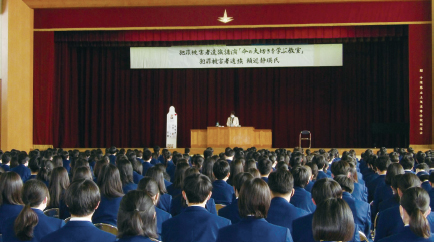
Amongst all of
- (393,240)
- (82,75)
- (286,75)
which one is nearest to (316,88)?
(286,75)

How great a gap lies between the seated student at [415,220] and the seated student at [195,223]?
0.81 metres

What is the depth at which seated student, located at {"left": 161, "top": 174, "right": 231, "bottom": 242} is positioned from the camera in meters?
2.38

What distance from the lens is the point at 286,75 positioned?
15.2 meters

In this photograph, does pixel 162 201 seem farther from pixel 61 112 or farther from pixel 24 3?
pixel 61 112

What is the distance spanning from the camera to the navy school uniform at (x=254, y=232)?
2.07 m

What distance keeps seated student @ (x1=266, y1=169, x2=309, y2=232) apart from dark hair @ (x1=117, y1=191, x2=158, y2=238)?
3.33 ft

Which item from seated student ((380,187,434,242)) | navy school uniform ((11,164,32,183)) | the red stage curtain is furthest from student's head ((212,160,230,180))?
the red stage curtain

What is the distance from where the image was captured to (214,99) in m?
15.5

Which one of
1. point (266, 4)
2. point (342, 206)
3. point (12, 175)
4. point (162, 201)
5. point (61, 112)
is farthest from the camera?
point (61, 112)

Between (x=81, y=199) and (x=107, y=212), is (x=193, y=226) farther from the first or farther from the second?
(x=107, y=212)

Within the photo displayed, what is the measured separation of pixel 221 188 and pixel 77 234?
73.7 inches

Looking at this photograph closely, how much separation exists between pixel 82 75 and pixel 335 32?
791cm

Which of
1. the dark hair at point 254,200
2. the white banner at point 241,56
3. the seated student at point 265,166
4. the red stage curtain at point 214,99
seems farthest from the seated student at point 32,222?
the red stage curtain at point 214,99

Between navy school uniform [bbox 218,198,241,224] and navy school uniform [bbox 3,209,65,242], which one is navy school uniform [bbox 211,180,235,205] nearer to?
navy school uniform [bbox 218,198,241,224]
